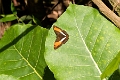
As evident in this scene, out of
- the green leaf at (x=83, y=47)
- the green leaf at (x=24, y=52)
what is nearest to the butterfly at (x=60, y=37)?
the green leaf at (x=83, y=47)

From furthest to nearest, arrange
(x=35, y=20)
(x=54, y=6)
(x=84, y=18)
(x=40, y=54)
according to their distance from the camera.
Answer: (x=54, y=6) → (x=35, y=20) → (x=40, y=54) → (x=84, y=18)

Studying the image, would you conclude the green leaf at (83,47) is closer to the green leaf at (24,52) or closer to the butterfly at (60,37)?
the butterfly at (60,37)

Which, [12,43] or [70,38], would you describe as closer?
[70,38]

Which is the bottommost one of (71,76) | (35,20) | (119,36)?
(35,20)

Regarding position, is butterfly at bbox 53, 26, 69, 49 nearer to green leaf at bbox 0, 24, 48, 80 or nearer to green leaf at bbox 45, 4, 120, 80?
green leaf at bbox 45, 4, 120, 80

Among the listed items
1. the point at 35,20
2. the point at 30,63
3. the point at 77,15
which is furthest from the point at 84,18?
the point at 35,20

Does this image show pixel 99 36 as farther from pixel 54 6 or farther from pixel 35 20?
pixel 54 6

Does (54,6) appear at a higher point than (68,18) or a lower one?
lower
